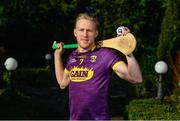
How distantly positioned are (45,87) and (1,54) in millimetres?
2048

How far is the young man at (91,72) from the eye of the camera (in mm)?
2842

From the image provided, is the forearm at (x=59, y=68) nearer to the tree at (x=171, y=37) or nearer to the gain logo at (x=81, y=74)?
the gain logo at (x=81, y=74)

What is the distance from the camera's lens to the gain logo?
9.52 ft

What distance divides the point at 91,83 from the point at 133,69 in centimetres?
26

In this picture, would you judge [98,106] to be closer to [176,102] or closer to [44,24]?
[176,102]

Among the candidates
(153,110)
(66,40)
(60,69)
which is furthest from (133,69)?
(66,40)

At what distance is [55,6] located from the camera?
2144 cm

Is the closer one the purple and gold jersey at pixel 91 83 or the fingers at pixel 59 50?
the purple and gold jersey at pixel 91 83

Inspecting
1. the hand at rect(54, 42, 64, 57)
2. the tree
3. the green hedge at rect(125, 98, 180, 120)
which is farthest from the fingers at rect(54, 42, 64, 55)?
the tree

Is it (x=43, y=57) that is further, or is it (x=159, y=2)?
(x=43, y=57)

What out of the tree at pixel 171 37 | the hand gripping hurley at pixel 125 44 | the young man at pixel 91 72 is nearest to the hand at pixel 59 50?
the young man at pixel 91 72

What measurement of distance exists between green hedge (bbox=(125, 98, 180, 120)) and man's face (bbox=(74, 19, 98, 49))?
641 cm

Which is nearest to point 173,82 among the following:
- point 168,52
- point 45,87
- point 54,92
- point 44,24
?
point 168,52

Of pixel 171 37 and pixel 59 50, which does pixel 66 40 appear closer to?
pixel 171 37
